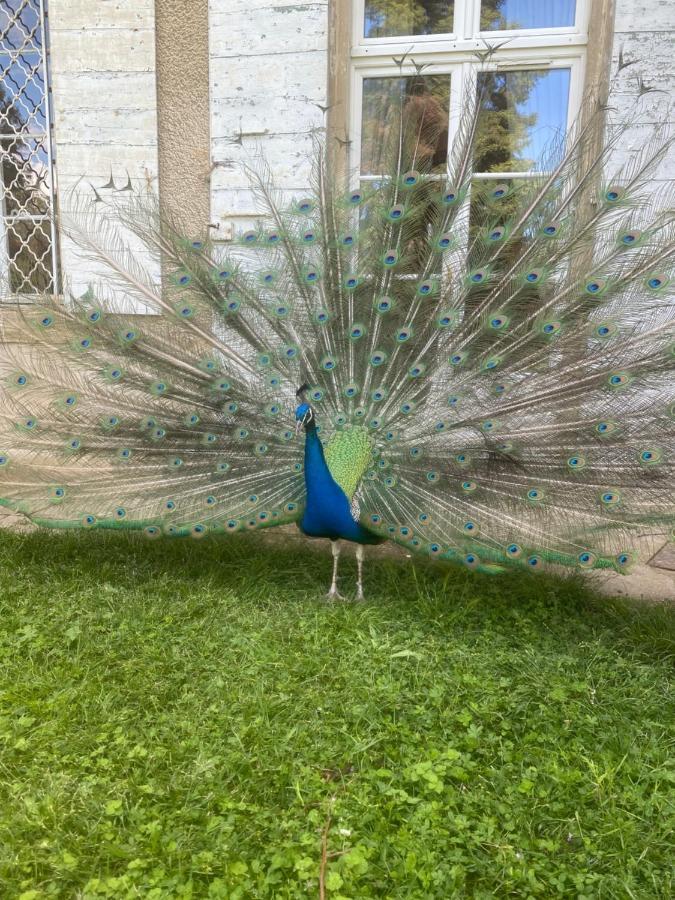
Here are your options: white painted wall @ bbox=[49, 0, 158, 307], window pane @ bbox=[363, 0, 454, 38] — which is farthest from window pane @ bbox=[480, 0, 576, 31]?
white painted wall @ bbox=[49, 0, 158, 307]

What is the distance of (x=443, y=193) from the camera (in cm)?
254

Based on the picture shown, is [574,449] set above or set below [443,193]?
below

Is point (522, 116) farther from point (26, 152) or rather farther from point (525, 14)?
point (26, 152)

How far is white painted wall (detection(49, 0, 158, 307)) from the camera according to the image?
3822mm

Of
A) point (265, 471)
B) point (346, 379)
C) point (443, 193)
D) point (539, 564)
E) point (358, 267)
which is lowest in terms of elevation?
point (539, 564)

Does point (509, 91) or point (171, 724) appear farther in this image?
point (509, 91)

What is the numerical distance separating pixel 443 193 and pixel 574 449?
1.14 m

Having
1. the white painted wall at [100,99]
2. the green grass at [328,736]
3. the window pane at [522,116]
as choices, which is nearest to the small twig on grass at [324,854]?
the green grass at [328,736]

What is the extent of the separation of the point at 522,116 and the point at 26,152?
10.6 feet

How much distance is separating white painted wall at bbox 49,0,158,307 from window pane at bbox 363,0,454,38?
133 centimetres

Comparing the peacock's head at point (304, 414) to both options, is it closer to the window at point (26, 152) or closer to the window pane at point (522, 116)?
the window pane at point (522, 116)

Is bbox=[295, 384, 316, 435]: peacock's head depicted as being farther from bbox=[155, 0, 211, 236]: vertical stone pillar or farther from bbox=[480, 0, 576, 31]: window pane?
bbox=[480, 0, 576, 31]: window pane

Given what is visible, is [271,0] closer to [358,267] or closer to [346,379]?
[358,267]

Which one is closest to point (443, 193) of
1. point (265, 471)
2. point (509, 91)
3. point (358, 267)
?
point (358, 267)
